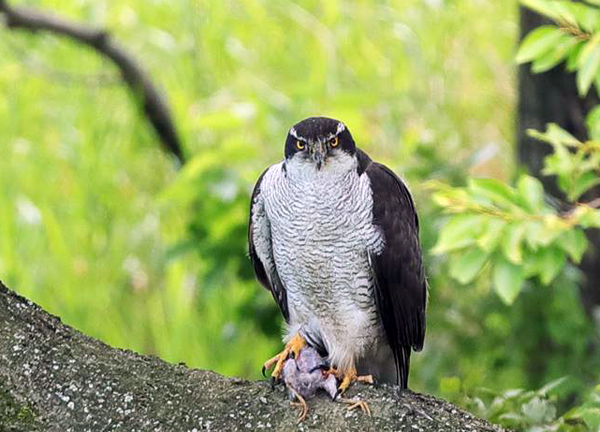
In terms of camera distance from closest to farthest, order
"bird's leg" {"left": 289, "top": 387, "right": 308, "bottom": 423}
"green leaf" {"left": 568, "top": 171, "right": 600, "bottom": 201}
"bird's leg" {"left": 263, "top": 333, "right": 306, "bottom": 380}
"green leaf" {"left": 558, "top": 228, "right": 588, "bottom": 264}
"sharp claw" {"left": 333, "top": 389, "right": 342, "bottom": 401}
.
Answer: "bird's leg" {"left": 289, "top": 387, "right": 308, "bottom": 423} < "sharp claw" {"left": 333, "top": 389, "right": 342, "bottom": 401} < "bird's leg" {"left": 263, "top": 333, "right": 306, "bottom": 380} < "green leaf" {"left": 558, "top": 228, "right": 588, "bottom": 264} < "green leaf" {"left": 568, "top": 171, "right": 600, "bottom": 201}

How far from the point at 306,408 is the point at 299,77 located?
4318 millimetres

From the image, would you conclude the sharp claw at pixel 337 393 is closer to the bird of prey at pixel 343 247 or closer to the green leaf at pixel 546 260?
the bird of prey at pixel 343 247

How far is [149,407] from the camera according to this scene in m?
2.58

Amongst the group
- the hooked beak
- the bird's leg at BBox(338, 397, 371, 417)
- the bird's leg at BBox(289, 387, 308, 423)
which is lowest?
the bird's leg at BBox(289, 387, 308, 423)

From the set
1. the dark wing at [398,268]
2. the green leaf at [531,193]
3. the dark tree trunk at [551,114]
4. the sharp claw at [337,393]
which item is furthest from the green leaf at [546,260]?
the dark tree trunk at [551,114]

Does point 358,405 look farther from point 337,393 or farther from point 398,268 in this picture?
point 398,268

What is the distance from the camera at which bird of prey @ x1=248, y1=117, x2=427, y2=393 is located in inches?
144

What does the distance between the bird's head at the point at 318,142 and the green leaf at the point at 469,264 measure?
536 mm

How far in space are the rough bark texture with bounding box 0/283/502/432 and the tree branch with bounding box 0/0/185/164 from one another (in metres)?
3.79

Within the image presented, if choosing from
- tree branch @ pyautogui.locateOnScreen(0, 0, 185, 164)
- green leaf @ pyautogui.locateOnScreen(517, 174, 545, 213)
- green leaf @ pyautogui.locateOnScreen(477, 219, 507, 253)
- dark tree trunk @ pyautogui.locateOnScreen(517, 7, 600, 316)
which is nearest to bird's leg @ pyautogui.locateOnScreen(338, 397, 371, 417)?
green leaf @ pyautogui.locateOnScreen(477, 219, 507, 253)

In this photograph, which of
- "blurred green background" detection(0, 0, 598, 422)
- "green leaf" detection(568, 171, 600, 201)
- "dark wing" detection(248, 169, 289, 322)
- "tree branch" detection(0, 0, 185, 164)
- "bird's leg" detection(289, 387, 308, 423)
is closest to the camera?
"bird's leg" detection(289, 387, 308, 423)

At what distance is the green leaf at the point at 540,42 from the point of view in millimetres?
3590

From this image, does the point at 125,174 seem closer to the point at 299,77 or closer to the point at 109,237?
the point at 109,237

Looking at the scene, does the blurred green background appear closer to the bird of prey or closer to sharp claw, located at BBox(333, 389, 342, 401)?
the bird of prey
